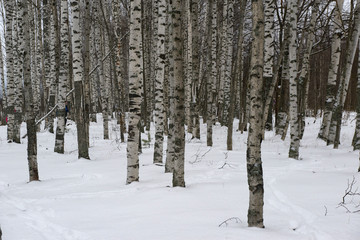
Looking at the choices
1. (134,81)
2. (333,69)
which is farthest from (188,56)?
(134,81)

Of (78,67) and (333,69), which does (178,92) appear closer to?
(78,67)

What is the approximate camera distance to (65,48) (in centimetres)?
967

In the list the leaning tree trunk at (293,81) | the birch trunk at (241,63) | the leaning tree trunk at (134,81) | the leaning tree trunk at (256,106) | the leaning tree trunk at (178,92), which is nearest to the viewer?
the leaning tree trunk at (256,106)

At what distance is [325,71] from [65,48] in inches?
1042

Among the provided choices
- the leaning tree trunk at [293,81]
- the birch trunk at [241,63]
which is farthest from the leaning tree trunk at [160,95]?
the leaning tree trunk at [293,81]

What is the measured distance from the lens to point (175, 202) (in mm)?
4133

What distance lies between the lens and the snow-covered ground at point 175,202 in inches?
123

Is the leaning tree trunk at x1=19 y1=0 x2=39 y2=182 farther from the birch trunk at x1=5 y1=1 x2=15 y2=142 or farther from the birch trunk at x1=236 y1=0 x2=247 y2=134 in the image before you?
the birch trunk at x1=5 y1=1 x2=15 y2=142

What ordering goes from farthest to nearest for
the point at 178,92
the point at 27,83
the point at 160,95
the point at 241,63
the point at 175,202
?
1. the point at 241,63
2. the point at 160,95
3. the point at 27,83
4. the point at 178,92
5. the point at 175,202

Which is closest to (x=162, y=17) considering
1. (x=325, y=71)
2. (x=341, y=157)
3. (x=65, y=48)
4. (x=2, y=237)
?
(x=65, y=48)

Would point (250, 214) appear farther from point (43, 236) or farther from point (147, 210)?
point (43, 236)

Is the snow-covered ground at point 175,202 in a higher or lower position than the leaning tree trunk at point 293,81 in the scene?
lower

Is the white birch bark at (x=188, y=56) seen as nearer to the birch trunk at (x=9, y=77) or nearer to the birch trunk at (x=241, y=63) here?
the birch trunk at (x=241, y=63)

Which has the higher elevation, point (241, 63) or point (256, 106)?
point (241, 63)
